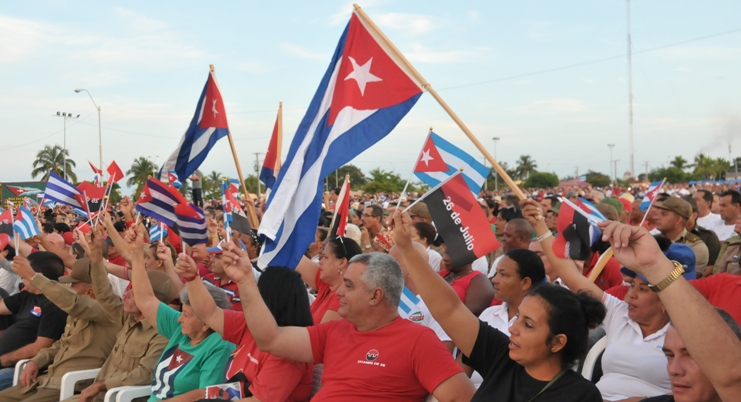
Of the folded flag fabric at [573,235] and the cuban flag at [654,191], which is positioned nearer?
the folded flag fabric at [573,235]

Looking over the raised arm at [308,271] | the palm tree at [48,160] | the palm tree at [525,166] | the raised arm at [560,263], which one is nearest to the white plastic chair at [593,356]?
the raised arm at [560,263]

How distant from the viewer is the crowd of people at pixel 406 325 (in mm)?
2909

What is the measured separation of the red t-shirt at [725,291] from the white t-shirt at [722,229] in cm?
535

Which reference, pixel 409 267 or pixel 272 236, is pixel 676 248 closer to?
pixel 409 267

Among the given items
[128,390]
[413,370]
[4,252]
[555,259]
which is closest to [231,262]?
[413,370]

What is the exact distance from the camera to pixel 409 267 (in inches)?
145

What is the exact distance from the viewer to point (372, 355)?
158 inches

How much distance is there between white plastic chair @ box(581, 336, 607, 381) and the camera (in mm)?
4281

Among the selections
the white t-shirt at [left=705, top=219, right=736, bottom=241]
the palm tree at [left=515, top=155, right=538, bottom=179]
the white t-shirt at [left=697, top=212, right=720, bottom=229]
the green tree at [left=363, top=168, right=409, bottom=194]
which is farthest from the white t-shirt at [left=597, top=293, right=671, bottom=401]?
the palm tree at [left=515, top=155, right=538, bottom=179]

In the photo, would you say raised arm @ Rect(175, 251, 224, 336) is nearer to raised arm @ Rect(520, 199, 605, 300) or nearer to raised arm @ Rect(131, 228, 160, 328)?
raised arm @ Rect(131, 228, 160, 328)

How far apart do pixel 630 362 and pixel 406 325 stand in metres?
1.32

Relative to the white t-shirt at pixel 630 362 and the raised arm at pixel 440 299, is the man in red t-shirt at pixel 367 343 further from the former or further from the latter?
the white t-shirt at pixel 630 362

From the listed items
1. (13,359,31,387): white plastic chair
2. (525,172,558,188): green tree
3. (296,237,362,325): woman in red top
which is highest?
(296,237,362,325): woman in red top

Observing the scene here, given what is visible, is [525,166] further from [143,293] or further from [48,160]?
[143,293]
